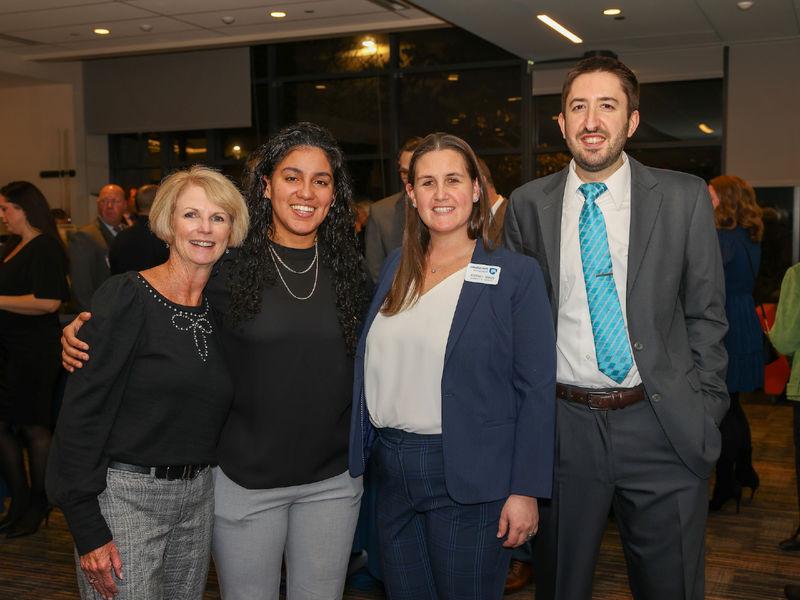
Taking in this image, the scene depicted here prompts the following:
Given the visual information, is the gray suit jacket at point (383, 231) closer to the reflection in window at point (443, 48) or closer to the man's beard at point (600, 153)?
the man's beard at point (600, 153)

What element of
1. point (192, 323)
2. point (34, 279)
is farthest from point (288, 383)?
point (34, 279)

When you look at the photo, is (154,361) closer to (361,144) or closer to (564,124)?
(564,124)

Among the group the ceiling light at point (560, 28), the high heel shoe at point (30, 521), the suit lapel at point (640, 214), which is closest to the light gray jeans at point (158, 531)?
the suit lapel at point (640, 214)

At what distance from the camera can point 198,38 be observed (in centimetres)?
973

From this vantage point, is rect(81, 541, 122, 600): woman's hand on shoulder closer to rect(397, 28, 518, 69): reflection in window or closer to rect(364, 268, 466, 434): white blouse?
rect(364, 268, 466, 434): white blouse

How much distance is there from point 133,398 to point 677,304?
4.69 ft

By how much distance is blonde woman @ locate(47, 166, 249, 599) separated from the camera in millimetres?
1951

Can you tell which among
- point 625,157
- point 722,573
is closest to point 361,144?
point 722,573

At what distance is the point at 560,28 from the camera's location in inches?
313

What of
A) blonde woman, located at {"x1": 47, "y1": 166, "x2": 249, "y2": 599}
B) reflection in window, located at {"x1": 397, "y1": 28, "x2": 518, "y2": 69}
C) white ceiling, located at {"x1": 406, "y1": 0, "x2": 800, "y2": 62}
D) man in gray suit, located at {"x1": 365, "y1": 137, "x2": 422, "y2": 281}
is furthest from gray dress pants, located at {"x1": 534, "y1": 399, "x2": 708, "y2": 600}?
reflection in window, located at {"x1": 397, "y1": 28, "x2": 518, "y2": 69}

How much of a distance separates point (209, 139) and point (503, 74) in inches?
158

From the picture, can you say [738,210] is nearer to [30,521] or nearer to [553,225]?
[553,225]

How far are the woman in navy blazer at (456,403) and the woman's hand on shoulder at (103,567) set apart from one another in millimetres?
611

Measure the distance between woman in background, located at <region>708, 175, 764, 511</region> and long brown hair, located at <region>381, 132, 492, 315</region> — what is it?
3138 millimetres
